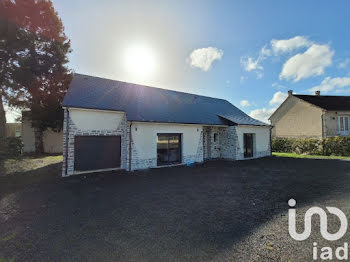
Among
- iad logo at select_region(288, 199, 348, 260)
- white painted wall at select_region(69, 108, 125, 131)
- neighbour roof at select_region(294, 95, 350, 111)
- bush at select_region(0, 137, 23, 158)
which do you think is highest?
neighbour roof at select_region(294, 95, 350, 111)

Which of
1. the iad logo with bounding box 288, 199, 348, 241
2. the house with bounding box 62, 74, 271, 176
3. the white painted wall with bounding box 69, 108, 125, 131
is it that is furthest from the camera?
the house with bounding box 62, 74, 271, 176

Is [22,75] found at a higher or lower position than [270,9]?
lower

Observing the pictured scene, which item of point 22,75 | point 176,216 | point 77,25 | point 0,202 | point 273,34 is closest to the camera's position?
point 176,216

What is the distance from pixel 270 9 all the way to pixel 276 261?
1007 cm

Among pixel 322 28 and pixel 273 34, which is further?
pixel 273 34

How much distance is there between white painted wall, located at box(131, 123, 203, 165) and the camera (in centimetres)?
956

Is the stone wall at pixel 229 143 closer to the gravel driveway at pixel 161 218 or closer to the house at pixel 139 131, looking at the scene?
the house at pixel 139 131

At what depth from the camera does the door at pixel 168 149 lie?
10602mm

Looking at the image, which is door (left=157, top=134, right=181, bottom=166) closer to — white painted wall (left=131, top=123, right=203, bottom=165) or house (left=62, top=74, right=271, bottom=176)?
house (left=62, top=74, right=271, bottom=176)

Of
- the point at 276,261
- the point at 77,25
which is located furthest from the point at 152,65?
the point at 276,261

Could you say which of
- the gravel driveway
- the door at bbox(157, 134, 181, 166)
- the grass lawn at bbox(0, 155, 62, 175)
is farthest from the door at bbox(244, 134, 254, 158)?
the grass lawn at bbox(0, 155, 62, 175)

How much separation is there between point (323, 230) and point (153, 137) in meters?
8.15

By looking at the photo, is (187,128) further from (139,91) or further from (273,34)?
(273,34)

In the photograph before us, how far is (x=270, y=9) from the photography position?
8.03 metres
